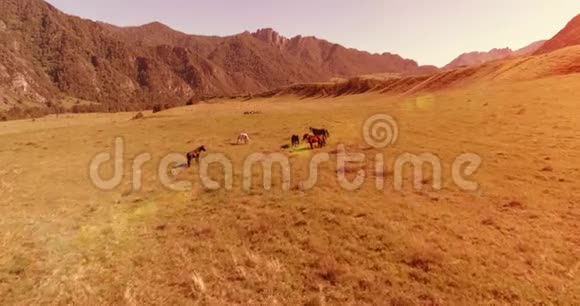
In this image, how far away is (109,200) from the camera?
800 inches

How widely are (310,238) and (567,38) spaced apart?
126 metres

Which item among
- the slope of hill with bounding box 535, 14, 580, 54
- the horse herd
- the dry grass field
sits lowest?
the dry grass field

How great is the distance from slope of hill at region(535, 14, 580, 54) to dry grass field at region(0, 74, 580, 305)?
95.7 m

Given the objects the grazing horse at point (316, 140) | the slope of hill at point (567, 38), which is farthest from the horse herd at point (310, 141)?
the slope of hill at point (567, 38)

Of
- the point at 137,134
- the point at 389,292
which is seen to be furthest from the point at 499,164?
the point at 137,134

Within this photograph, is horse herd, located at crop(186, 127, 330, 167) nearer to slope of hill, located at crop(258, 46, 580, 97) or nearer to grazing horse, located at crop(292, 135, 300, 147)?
grazing horse, located at crop(292, 135, 300, 147)

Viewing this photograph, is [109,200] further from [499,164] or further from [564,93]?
[564,93]

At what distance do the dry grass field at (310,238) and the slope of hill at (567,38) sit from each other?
95.7m

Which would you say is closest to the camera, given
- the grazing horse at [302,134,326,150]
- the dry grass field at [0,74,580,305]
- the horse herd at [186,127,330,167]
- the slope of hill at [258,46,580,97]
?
the dry grass field at [0,74,580,305]

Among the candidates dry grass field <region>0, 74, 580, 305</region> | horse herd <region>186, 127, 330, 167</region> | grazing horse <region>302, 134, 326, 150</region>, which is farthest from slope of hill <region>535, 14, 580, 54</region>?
grazing horse <region>302, 134, 326, 150</region>

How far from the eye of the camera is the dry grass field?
416 inches

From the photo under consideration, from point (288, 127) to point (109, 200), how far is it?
2406 centimetres

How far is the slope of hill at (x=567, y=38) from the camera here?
98906 millimetres

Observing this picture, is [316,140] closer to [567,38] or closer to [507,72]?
[507,72]
